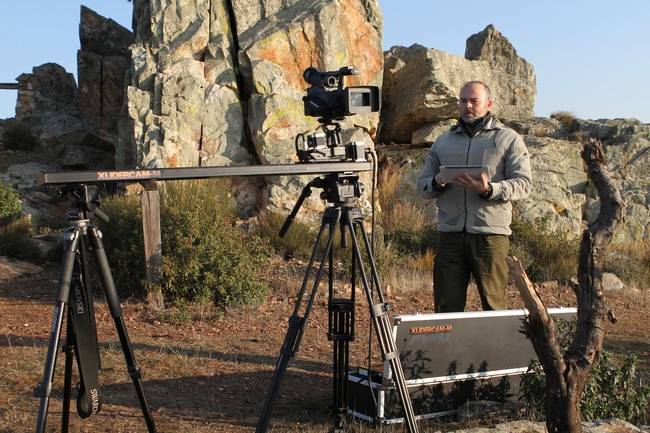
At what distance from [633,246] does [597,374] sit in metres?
9.16

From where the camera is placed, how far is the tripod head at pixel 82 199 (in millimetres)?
2918

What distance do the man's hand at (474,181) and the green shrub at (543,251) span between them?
6106 millimetres

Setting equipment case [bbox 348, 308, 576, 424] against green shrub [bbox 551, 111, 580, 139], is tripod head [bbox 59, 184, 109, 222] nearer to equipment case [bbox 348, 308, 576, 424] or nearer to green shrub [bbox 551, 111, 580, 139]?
equipment case [bbox 348, 308, 576, 424]

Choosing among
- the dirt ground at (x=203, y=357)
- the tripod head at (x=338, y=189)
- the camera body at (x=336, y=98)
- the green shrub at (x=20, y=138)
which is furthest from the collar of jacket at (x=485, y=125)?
the green shrub at (x=20, y=138)

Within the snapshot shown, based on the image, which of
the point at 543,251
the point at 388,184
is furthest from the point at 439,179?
the point at 388,184

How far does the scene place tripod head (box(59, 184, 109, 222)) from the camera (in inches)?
115

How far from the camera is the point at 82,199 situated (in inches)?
116

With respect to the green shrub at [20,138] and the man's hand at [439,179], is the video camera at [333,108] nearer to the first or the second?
the man's hand at [439,179]

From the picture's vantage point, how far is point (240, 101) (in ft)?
41.8

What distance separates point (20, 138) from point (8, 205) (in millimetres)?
6311

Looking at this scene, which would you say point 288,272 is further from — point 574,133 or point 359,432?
point 574,133

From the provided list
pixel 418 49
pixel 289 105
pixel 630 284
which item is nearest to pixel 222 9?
pixel 289 105

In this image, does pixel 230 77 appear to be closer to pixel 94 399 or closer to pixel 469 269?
pixel 469 269

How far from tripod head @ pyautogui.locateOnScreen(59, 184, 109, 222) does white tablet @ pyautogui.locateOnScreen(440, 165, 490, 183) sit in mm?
2161
